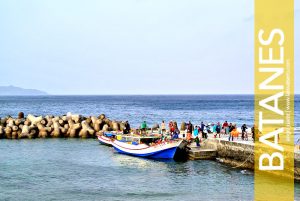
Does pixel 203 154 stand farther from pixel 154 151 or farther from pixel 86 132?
pixel 86 132

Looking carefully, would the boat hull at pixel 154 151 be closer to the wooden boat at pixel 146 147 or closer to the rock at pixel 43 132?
the wooden boat at pixel 146 147

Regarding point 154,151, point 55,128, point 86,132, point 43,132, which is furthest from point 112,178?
point 55,128

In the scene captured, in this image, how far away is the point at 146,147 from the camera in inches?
1426

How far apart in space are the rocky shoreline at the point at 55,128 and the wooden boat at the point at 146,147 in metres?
9.62

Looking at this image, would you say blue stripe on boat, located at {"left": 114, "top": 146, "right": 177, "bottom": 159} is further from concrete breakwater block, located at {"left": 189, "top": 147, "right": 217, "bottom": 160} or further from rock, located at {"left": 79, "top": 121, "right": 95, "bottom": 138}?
rock, located at {"left": 79, "top": 121, "right": 95, "bottom": 138}

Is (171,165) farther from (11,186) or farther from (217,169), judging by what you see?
(11,186)

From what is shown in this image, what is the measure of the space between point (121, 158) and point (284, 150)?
14937 mm

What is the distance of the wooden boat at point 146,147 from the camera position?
34969mm

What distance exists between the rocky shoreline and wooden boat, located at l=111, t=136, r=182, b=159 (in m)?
9.62

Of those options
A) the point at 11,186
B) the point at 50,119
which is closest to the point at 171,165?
the point at 11,186

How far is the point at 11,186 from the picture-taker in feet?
87.5

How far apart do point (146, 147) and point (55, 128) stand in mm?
18612

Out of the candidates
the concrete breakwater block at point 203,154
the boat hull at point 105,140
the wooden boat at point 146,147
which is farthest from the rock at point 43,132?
the concrete breakwater block at point 203,154

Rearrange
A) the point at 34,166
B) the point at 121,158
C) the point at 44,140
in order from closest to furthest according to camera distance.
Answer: the point at 34,166 < the point at 121,158 < the point at 44,140
